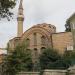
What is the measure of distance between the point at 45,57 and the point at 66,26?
47.4ft

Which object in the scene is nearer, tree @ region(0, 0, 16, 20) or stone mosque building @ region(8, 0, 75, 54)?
tree @ region(0, 0, 16, 20)

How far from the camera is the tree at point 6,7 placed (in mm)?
15570

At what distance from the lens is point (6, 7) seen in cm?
1584

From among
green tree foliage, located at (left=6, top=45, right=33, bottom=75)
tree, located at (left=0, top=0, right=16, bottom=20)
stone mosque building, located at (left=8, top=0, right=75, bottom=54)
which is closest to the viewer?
tree, located at (left=0, top=0, right=16, bottom=20)

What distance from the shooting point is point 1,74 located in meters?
34.8

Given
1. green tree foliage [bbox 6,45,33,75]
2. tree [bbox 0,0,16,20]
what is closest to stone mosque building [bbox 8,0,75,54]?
green tree foliage [bbox 6,45,33,75]

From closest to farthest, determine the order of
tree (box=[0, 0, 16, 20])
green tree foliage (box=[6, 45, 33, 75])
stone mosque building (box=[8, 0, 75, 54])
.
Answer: tree (box=[0, 0, 16, 20])
green tree foliage (box=[6, 45, 33, 75])
stone mosque building (box=[8, 0, 75, 54])

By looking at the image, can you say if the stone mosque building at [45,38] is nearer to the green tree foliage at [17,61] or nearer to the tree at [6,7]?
the green tree foliage at [17,61]

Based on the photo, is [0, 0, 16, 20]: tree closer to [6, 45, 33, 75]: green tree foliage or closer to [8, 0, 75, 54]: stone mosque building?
[6, 45, 33, 75]: green tree foliage

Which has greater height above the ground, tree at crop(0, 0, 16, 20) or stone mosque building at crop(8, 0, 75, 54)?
stone mosque building at crop(8, 0, 75, 54)

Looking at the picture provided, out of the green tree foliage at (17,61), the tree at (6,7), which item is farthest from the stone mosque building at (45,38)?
the tree at (6,7)

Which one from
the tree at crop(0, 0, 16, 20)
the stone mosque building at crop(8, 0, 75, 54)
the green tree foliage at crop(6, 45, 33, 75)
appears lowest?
the green tree foliage at crop(6, 45, 33, 75)

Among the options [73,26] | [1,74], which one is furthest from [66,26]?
[1,74]

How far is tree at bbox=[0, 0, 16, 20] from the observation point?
15.6m
